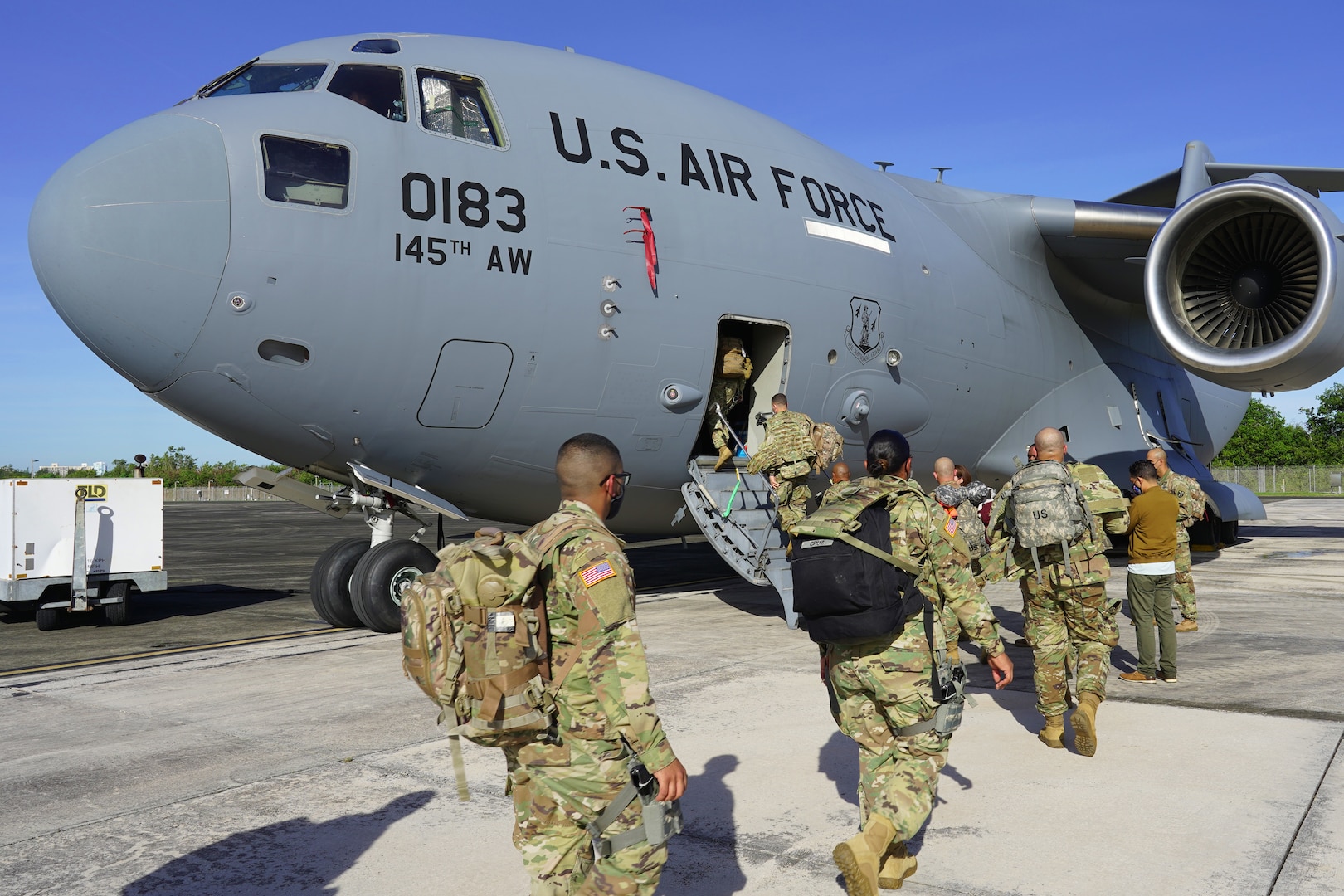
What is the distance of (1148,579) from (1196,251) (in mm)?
6462

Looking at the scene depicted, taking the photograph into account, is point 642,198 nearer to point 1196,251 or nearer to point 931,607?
point 931,607

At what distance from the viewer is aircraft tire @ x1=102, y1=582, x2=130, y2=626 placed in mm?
10641

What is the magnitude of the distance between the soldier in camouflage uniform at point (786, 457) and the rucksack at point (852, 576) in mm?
5457

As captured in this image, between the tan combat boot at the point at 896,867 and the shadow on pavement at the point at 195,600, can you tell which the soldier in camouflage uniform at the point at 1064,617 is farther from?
the shadow on pavement at the point at 195,600

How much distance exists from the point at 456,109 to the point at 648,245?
185 cm

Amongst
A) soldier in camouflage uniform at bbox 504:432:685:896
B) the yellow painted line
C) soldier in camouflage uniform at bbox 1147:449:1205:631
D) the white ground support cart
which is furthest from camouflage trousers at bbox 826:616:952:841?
the white ground support cart

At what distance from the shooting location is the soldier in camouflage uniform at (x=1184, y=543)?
9.32 metres

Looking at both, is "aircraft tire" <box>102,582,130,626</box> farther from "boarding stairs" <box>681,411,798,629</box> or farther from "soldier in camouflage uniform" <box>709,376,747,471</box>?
"soldier in camouflage uniform" <box>709,376,747,471</box>

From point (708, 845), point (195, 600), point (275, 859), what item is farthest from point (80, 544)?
point (708, 845)

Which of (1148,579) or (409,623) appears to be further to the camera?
(1148,579)

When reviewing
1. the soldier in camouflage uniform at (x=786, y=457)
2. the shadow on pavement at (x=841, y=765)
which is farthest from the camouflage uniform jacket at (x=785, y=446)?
the shadow on pavement at (x=841, y=765)

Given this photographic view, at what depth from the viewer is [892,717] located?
3.85 m

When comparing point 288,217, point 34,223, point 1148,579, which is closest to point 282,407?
point 288,217

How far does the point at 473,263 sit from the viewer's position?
7.79 meters
